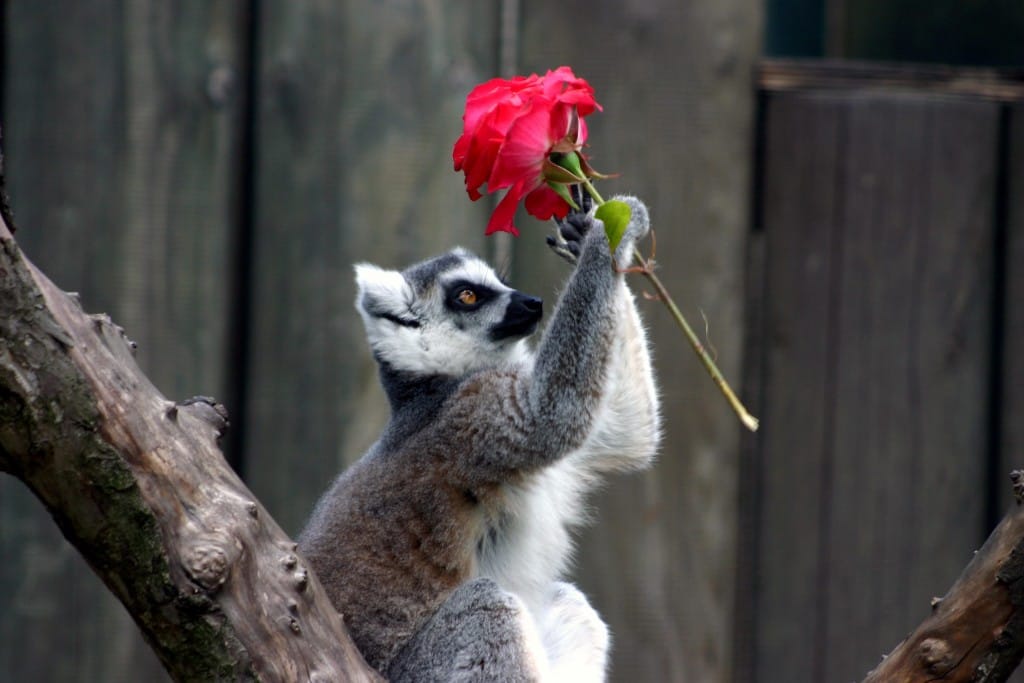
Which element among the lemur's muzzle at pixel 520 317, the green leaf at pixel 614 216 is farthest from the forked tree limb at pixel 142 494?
the lemur's muzzle at pixel 520 317

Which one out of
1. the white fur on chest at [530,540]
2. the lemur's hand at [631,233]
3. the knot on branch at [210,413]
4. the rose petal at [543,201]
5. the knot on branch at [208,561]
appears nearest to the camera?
the knot on branch at [208,561]

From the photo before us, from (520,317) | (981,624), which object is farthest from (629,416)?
(981,624)

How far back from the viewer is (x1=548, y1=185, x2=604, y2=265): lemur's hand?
14.3 ft

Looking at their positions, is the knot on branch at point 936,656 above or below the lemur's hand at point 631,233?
below

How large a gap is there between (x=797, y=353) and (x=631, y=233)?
1.84m

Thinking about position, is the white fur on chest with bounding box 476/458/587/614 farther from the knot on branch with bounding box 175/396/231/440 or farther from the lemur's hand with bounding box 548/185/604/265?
the knot on branch with bounding box 175/396/231/440

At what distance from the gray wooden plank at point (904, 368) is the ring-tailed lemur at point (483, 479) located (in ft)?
5.18

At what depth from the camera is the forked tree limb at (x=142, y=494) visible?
3041 mm

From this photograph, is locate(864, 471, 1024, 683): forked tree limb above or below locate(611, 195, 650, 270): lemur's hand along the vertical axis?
below

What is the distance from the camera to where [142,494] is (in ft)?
10.3

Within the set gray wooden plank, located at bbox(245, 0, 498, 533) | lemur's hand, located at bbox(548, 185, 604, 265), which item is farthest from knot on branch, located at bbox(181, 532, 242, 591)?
gray wooden plank, located at bbox(245, 0, 498, 533)

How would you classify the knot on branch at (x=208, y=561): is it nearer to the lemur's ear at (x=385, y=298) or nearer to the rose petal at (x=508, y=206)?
the rose petal at (x=508, y=206)

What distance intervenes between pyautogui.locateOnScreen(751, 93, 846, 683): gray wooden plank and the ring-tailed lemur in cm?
130

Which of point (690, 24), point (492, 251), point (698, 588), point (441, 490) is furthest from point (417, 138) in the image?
point (698, 588)
